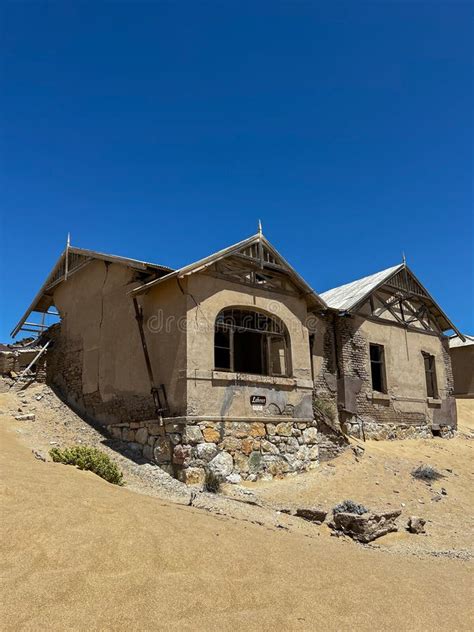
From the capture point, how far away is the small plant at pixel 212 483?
11062mm

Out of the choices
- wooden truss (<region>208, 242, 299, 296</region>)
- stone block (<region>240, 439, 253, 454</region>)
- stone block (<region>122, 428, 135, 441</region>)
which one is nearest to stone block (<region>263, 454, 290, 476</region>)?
stone block (<region>240, 439, 253, 454</region>)

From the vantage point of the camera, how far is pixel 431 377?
68.6ft

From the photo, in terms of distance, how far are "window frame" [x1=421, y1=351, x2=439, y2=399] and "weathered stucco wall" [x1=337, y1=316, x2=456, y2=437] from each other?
14cm

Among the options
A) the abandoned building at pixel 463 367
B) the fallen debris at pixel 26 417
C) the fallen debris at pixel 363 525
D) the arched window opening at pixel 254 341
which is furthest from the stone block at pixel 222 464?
the abandoned building at pixel 463 367

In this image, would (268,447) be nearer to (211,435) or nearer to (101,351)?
(211,435)

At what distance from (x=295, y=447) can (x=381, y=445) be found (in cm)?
501

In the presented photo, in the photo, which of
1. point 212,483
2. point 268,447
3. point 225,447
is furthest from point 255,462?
point 212,483

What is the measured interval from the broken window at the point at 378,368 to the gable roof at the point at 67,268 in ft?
31.1

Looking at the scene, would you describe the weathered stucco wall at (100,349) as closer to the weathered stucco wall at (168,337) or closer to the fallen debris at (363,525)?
the weathered stucco wall at (168,337)

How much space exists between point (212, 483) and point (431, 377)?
1295 centimetres

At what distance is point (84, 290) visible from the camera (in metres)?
16.2

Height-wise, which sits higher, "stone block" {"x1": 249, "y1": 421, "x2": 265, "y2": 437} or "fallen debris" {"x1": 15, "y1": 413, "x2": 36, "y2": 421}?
"fallen debris" {"x1": 15, "y1": 413, "x2": 36, "y2": 421}

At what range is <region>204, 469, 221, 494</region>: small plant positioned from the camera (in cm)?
1106

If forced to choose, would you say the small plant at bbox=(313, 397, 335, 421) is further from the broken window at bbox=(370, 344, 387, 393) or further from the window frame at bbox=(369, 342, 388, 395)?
the broken window at bbox=(370, 344, 387, 393)
